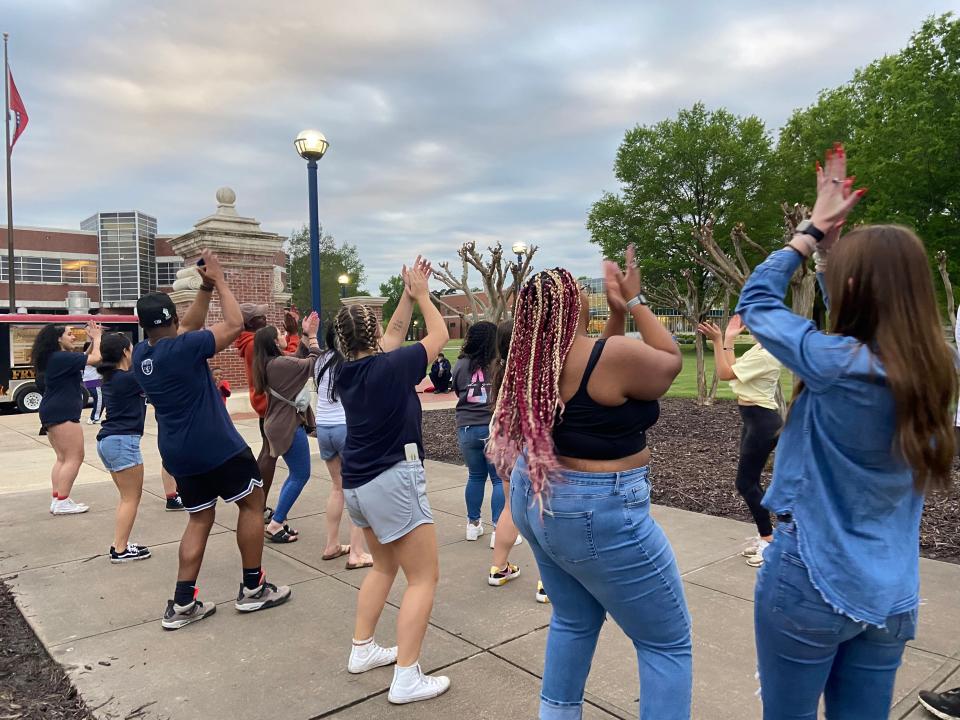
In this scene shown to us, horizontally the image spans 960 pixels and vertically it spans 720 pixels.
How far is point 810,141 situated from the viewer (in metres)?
34.9

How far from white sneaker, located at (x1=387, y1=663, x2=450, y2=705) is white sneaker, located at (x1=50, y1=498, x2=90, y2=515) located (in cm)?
494

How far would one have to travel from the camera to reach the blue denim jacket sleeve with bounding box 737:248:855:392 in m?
1.71

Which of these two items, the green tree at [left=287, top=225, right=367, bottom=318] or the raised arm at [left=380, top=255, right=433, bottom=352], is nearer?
the raised arm at [left=380, top=255, right=433, bottom=352]

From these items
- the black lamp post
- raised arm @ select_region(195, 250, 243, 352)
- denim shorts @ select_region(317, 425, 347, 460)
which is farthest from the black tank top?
the black lamp post

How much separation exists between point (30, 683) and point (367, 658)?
67.2 inches

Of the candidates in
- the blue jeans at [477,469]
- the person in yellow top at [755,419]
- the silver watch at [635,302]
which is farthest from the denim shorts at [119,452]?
the person in yellow top at [755,419]

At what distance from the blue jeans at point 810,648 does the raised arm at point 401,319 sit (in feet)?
6.83

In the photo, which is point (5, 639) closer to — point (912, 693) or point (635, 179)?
point (912, 693)

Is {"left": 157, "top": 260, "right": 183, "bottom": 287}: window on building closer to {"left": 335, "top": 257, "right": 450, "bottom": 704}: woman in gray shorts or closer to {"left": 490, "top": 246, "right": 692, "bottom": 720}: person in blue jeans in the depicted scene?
{"left": 335, "top": 257, "right": 450, "bottom": 704}: woman in gray shorts

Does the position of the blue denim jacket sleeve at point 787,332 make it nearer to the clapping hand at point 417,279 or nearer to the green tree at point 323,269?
the clapping hand at point 417,279

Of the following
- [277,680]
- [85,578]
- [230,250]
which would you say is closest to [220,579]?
[85,578]

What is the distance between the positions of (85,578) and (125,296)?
59165 millimetres

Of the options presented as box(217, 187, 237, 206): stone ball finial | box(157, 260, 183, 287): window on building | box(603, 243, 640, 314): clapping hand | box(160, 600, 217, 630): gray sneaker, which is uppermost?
box(157, 260, 183, 287): window on building

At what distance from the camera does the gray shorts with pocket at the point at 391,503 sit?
123 inches
